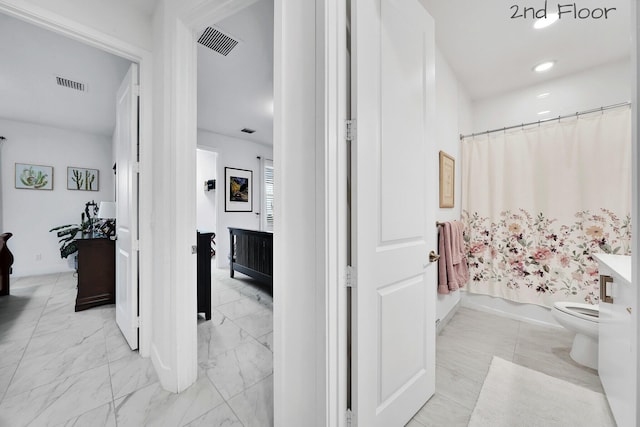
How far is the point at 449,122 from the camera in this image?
2461 mm

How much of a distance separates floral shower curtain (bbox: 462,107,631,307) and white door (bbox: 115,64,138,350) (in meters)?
3.17

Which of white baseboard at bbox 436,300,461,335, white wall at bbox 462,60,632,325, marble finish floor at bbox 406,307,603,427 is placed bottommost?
marble finish floor at bbox 406,307,603,427

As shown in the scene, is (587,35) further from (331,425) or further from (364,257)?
(331,425)

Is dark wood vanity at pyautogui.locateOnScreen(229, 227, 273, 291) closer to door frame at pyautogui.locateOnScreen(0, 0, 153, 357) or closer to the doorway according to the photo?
the doorway

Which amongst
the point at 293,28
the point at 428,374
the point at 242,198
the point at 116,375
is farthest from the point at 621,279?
the point at 242,198

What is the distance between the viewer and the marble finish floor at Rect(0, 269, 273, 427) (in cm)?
136

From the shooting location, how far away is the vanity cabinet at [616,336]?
1.15m

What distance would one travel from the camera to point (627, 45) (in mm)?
2047

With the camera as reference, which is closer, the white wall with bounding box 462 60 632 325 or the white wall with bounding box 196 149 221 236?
the white wall with bounding box 462 60 632 325

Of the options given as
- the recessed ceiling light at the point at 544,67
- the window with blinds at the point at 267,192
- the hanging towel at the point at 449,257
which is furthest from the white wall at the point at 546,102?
the window with blinds at the point at 267,192

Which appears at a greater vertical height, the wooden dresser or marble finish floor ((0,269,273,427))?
the wooden dresser

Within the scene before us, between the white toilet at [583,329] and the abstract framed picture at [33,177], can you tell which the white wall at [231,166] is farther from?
the white toilet at [583,329]

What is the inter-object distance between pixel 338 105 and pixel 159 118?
4.42 ft

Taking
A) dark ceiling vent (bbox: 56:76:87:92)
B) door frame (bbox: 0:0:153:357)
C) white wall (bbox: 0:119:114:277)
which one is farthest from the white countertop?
white wall (bbox: 0:119:114:277)
